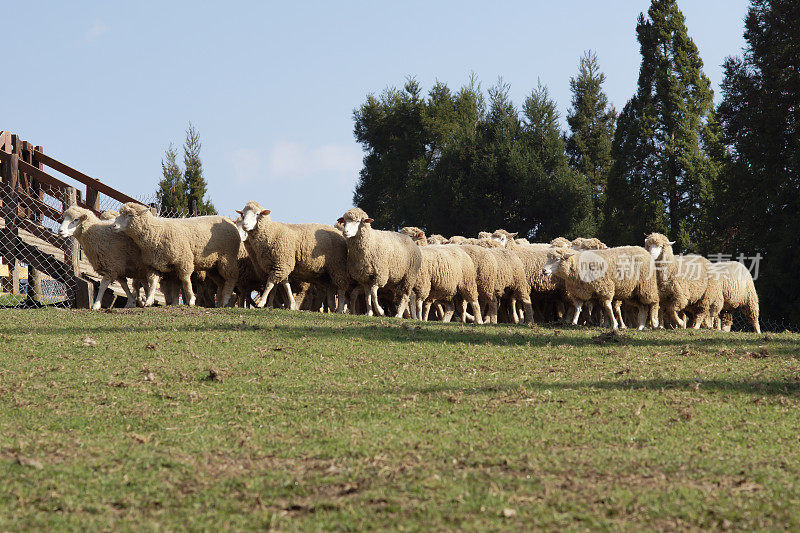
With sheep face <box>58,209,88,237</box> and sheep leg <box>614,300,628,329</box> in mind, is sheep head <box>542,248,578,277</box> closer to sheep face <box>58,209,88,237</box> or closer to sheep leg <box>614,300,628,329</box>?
sheep leg <box>614,300,628,329</box>

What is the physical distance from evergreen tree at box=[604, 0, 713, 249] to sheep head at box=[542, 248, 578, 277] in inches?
673

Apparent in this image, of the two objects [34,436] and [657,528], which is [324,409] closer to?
[34,436]

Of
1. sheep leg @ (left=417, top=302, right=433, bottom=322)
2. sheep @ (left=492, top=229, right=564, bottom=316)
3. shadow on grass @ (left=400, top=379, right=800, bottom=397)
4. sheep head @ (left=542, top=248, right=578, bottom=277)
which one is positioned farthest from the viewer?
sheep @ (left=492, top=229, right=564, bottom=316)

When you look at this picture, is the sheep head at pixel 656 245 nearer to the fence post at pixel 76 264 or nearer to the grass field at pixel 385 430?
the grass field at pixel 385 430

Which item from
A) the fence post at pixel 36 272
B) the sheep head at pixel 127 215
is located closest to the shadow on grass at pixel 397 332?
the sheep head at pixel 127 215

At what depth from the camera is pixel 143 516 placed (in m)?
4.34

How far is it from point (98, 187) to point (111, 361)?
9896mm

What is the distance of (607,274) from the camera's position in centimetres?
1588

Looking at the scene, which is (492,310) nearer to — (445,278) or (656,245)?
(445,278)

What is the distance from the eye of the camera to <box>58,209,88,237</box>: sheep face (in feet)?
48.9

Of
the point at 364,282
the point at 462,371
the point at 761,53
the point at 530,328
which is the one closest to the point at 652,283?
the point at 530,328

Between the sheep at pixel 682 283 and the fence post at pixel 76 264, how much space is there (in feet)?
39.0

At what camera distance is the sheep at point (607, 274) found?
52.0 feet

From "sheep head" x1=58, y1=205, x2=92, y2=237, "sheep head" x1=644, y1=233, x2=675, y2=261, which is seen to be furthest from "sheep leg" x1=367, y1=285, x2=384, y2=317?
"sheep head" x1=58, y1=205, x2=92, y2=237
